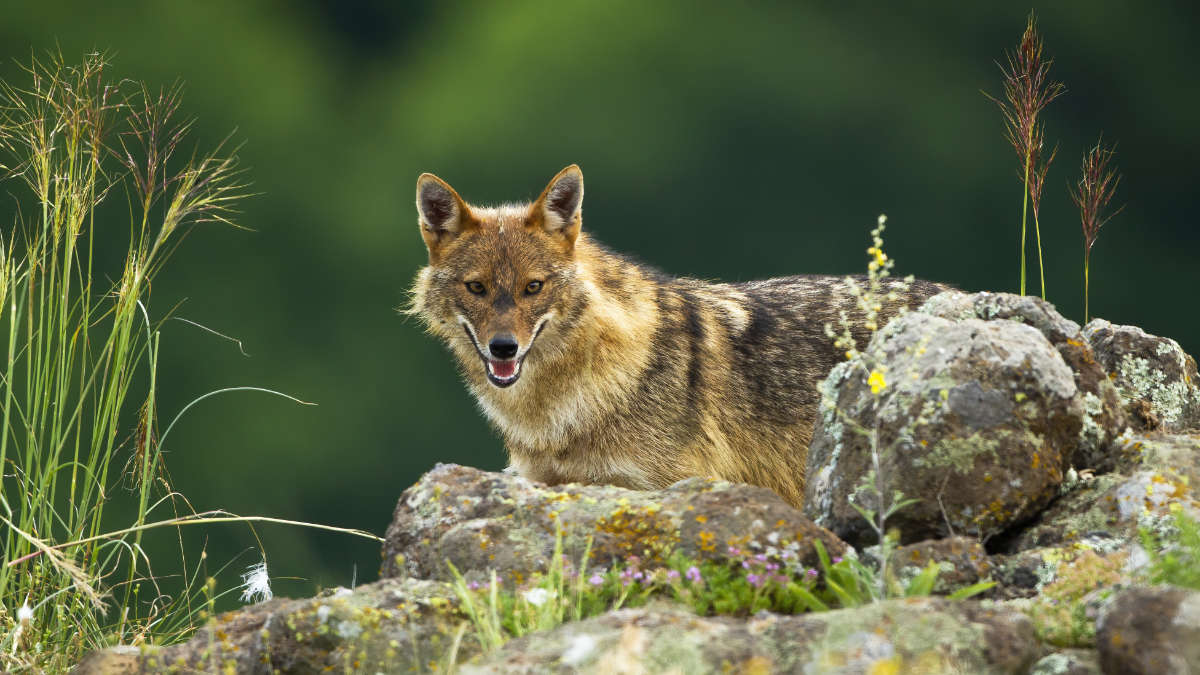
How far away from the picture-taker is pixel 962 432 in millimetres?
4199

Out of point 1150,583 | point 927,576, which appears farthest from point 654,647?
point 1150,583

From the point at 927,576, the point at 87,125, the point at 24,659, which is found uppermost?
the point at 87,125

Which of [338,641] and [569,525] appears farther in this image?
[569,525]

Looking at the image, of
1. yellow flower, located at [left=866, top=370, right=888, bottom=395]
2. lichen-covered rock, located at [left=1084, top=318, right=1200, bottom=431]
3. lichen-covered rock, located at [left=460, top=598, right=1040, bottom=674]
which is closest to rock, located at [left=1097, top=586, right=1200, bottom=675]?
lichen-covered rock, located at [left=460, top=598, right=1040, bottom=674]

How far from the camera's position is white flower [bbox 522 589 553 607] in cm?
376

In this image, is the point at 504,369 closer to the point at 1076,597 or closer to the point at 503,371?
the point at 503,371

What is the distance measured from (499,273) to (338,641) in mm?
2856

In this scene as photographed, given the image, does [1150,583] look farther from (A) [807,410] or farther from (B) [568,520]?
(A) [807,410]

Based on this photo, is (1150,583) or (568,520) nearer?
(1150,583)

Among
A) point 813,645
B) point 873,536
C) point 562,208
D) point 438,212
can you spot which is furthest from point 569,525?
point 438,212

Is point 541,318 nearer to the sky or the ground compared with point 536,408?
nearer to the sky

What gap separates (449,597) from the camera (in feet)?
13.0

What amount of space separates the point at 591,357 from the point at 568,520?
2.33m

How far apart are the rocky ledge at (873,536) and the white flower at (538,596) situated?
0.57 ft
